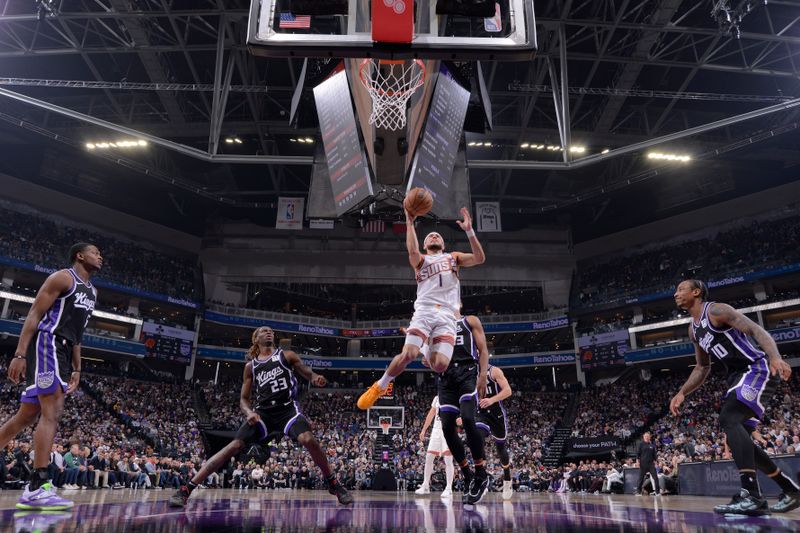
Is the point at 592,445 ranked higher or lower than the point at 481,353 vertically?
lower

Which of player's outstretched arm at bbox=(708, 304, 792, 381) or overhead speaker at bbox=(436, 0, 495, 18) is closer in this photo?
player's outstretched arm at bbox=(708, 304, 792, 381)

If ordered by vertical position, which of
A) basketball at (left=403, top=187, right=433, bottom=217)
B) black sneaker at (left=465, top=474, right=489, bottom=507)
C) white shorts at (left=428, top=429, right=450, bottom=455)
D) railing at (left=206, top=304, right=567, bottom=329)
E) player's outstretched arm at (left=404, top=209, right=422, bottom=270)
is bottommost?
black sneaker at (left=465, top=474, right=489, bottom=507)

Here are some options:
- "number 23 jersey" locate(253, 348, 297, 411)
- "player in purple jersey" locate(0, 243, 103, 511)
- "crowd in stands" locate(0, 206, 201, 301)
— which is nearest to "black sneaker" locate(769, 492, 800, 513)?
"number 23 jersey" locate(253, 348, 297, 411)

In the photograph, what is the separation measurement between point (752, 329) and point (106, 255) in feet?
116

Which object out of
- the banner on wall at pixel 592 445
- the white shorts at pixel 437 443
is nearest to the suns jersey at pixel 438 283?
the white shorts at pixel 437 443

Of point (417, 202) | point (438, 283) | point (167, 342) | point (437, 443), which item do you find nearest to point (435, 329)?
point (438, 283)

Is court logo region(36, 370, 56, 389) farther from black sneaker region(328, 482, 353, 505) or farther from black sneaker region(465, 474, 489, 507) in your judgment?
black sneaker region(465, 474, 489, 507)

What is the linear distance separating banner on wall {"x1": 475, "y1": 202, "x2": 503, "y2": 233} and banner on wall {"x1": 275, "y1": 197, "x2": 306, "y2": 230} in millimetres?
8731

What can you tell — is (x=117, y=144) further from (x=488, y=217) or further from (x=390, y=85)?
(x=390, y=85)

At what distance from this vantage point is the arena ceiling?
18656 millimetres

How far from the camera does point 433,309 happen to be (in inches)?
176

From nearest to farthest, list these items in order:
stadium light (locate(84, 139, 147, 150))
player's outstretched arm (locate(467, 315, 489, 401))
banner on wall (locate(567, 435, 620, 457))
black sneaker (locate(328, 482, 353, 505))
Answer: player's outstretched arm (locate(467, 315, 489, 401))
black sneaker (locate(328, 482, 353, 505))
banner on wall (locate(567, 435, 620, 457))
stadium light (locate(84, 139, 147, 150))

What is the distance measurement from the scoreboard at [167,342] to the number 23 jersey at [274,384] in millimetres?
28880

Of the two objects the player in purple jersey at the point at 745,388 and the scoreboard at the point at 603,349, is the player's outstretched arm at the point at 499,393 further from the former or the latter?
the scoreboard at the point at 603,349
